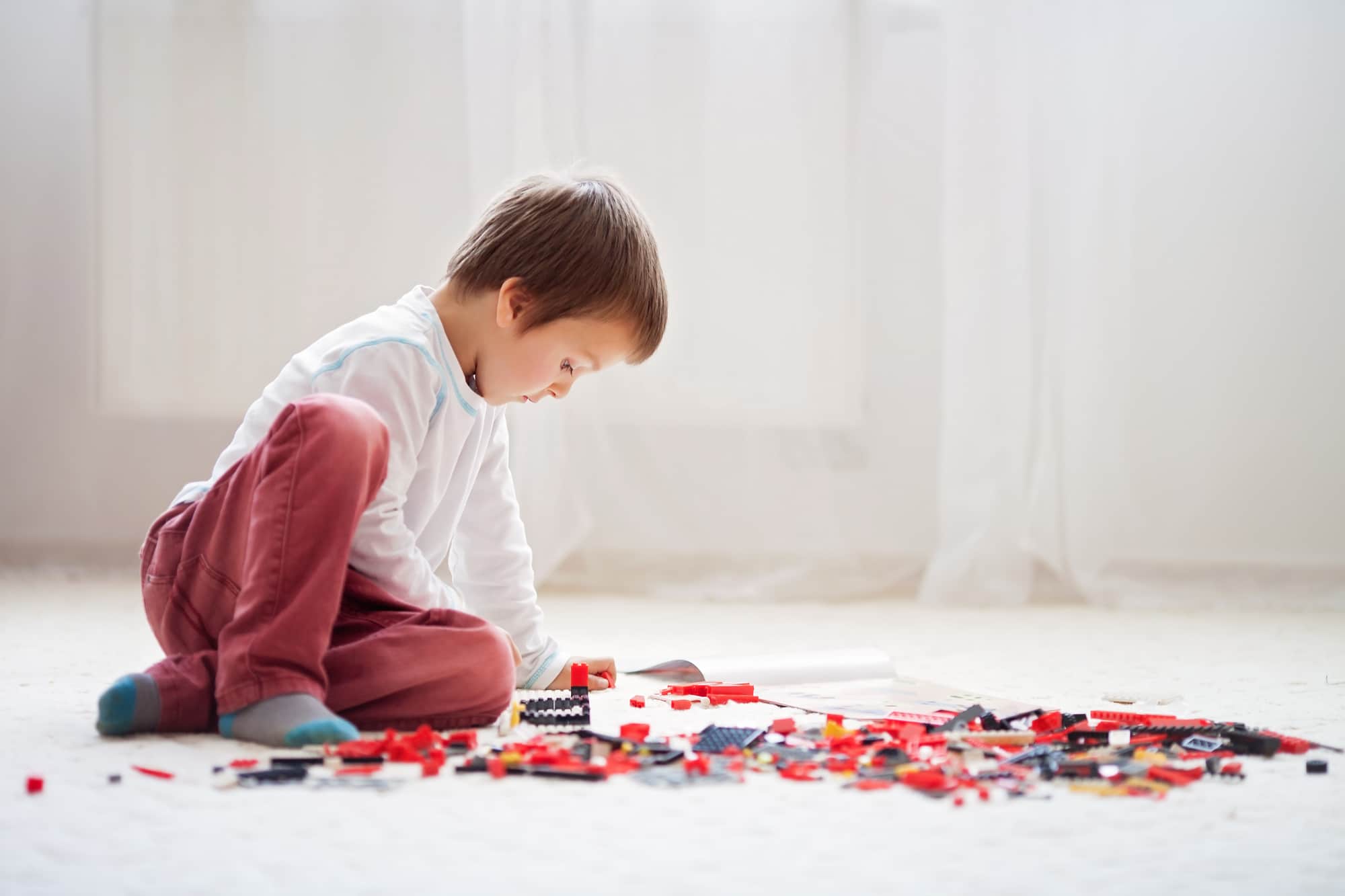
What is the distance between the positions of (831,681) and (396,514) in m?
0.45

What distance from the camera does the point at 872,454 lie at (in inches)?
87.8

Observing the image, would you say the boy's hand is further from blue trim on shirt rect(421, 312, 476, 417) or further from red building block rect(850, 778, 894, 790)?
red building block rect(850, 778, 894, 790)

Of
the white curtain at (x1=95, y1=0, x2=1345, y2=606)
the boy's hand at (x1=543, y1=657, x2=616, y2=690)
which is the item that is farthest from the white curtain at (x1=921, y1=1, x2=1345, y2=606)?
the boy's hand at (x1=543, y1=657, x2=616, y2=690)

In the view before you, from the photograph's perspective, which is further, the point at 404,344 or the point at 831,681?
the point at 831,681

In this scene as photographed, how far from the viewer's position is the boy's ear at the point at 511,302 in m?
1.08

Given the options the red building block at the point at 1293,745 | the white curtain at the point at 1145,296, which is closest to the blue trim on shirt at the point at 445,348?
the red building block at the point at 1293,745

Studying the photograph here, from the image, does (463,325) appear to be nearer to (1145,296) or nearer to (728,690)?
(728,690)

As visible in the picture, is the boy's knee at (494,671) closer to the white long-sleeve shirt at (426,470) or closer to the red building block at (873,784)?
the white long-sleeve shirt at (426,470)

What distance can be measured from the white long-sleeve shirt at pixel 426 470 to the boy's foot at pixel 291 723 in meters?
0.16

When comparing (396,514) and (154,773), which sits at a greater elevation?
(396,514)

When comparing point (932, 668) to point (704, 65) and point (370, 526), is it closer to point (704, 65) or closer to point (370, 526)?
point (370, 526)

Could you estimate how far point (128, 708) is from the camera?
2.88 ft

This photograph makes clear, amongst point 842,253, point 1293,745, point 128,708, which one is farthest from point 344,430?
point 842,253

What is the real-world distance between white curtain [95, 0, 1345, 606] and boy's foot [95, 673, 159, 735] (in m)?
1.24
